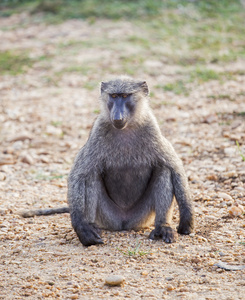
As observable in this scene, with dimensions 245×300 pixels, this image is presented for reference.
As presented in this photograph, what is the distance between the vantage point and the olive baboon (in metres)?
4.60

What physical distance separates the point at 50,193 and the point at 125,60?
19.7 feet

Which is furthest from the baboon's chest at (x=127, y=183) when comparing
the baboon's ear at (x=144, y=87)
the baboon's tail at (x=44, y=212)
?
the baboon's ear at (x=144, y=87)

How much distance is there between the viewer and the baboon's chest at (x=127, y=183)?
471cm

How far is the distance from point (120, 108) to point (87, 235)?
121 centimetres

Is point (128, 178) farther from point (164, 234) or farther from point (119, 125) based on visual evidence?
point (164, 234)

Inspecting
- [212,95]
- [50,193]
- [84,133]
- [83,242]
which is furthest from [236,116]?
Result: [83,242]

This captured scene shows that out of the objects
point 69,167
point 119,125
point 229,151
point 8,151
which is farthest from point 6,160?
point 229,151

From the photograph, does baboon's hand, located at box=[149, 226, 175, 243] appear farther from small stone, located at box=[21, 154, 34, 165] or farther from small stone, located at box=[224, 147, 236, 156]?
small stone, located at box=[21, 154, 34, 165]

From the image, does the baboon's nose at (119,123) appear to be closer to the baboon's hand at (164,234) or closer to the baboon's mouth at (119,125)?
the baboon's mouth at (119,125)

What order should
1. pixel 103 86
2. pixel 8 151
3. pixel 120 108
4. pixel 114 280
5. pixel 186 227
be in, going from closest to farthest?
pixel 114 280 < pixel 186 227 < pixel 120 108 < pixel 103 86 < pixel 8 151

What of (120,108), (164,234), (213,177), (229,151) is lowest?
(164,234)

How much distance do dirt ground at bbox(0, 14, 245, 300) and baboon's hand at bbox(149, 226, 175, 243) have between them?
80mm

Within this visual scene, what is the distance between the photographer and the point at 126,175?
4711mm

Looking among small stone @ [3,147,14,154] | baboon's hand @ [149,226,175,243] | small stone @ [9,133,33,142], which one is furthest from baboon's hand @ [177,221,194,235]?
small stone @ [9,133,33,142]
